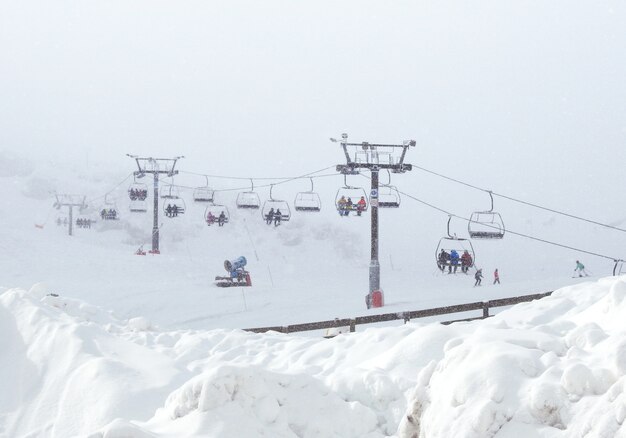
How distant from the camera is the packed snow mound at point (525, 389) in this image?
4031 mm

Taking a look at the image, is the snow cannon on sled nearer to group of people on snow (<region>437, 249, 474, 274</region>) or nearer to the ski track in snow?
group of people on snow (<region>437, 249, 474, 274</region>)

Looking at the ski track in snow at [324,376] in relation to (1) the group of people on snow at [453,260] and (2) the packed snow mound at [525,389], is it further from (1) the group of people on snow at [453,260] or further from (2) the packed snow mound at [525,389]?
(1) the group of people on snow at [453,260]

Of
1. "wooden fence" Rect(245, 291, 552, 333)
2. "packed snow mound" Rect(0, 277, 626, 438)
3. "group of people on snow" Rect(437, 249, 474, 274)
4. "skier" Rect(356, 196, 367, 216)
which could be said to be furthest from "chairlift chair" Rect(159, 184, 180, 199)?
"packed snow mound" Rect(0, 277, 626, 438)

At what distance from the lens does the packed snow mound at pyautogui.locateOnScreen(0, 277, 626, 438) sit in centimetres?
421

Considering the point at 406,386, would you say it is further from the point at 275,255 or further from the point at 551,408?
the point at 275,255

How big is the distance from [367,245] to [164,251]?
25.7 metres

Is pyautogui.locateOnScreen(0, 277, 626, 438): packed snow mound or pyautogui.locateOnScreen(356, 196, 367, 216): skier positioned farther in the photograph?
pyautogui.locateOnScreen(356, 196, 367, 216): skier

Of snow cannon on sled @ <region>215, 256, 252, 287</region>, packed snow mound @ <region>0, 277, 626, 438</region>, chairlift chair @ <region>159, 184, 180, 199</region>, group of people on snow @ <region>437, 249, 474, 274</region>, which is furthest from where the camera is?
chairlift chair @ <region>159, 184, 180, 199</region>

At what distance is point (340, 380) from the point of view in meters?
6.48

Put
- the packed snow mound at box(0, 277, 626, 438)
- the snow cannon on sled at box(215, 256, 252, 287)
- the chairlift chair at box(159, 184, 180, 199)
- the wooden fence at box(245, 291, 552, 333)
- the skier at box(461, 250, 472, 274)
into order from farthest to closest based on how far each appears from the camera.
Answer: the chairlift chair at box(159, 184, 180, 199)
the snow cannon on sled at box(215, 256, 252, 287)
the skier at box(461, 250, 472, 274)
the wooden fence at box(245, 291, 552, 333)
the packed snow mound at box(0, 277, 626, 438)

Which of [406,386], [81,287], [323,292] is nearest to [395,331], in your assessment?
[406,386]

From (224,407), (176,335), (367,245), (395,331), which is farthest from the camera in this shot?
(367,245)

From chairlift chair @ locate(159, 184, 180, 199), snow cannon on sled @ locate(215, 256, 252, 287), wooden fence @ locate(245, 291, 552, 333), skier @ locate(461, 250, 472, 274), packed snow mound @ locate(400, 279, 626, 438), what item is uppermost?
chairlift chair @ locate(159, 184, 180, 199)

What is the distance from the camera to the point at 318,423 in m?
5.55
